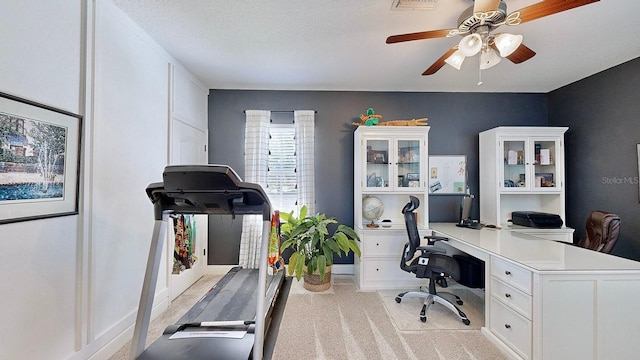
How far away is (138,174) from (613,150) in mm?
4954

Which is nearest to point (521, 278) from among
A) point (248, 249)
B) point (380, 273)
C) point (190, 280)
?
point (380, 273)

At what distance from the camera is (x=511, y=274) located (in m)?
1.87

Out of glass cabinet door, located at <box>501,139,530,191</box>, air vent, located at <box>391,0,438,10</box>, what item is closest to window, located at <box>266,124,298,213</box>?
air vent, located at <box>391,0,438,10</box>

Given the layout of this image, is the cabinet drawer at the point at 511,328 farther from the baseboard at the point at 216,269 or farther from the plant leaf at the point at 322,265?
the baseboard at the point at 216,269

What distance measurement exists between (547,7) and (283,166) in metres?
2.92

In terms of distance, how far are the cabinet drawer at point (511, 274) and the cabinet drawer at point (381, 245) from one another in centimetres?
114

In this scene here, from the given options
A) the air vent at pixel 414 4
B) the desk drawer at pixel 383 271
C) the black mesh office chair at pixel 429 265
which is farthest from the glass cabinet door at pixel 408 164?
the air vent at pixel 414 4

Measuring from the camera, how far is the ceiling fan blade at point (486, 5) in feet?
5.03

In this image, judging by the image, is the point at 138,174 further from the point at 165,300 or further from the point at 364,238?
the point at 364,238

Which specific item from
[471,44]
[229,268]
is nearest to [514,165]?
[471,44]

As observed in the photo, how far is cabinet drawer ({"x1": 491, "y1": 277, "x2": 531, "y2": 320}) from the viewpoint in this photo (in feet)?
5.62

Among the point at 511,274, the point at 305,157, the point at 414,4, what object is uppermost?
the point at 414,4

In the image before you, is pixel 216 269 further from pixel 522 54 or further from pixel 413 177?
pixel 522 54

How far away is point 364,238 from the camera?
310cm
